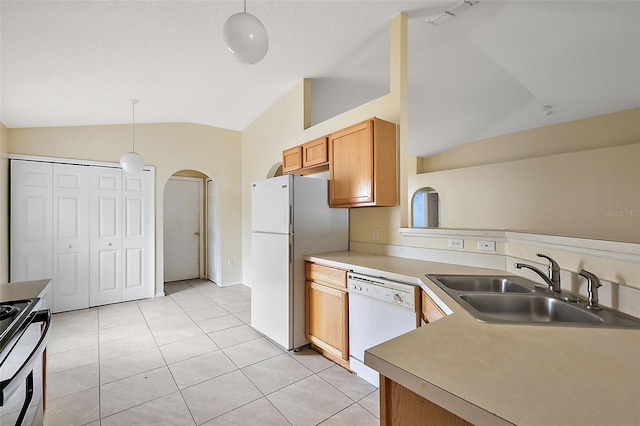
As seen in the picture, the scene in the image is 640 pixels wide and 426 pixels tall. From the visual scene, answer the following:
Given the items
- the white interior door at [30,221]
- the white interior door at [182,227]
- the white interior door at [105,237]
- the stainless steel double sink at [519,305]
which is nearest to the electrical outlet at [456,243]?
the stainless steel double sink at [519,305]

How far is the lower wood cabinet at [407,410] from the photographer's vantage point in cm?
75

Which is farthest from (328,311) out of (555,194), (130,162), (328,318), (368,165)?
(555,194)

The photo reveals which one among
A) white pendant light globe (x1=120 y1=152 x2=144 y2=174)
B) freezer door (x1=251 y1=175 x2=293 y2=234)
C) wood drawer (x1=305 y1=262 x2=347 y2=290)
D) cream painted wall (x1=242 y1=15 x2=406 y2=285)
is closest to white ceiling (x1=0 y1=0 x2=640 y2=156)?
cream painted wall (x1=242 y1=15 x2=406 y2=285)

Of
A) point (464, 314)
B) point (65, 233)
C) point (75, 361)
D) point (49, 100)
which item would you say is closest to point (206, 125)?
point (49, 100)

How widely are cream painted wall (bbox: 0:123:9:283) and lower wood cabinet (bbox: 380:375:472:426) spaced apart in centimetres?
459

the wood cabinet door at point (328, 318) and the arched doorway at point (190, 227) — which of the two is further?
the arched doorway at point (190, 227)

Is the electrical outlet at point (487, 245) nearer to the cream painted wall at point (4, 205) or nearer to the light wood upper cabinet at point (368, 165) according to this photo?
the light wood upper cabinet at point (368, 165)

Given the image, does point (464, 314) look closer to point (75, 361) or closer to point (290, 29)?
point (290, 29)

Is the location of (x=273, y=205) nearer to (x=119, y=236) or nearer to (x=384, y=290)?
(x=384, y=290)

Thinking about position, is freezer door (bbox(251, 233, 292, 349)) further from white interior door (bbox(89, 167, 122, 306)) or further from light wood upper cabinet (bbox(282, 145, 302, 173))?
white interior door (bbox(89, 167, 122, 306))

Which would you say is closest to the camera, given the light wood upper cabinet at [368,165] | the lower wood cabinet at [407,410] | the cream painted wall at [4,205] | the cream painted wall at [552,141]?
the lower wood cabinet at [407,410]

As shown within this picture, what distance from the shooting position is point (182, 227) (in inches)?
222

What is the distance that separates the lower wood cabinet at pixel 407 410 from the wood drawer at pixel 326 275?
1499 mm

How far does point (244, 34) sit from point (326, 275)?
6.14 ft
